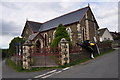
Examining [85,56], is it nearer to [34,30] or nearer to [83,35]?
[83,35]

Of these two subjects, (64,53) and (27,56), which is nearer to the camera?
(27,56)

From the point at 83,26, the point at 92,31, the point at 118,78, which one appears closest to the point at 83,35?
the point at 83,26

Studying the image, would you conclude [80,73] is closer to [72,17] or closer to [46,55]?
[46,55]

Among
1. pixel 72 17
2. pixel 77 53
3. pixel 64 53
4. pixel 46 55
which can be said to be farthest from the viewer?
pixel 72 17

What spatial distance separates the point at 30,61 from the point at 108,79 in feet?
21.8

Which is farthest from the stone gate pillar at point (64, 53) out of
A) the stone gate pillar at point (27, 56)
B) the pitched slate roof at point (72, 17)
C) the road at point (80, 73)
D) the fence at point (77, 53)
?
the pitched slate roof at point (72, 17)

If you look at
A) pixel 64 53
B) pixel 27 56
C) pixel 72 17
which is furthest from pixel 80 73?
pixel 72 17

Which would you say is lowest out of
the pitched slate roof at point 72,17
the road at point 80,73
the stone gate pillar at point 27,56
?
the road at point 80,73

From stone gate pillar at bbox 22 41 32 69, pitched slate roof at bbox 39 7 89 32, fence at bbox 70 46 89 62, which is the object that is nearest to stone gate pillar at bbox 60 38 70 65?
fence at bbox 70 46 89 62

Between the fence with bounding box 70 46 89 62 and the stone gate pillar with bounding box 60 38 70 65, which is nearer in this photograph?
the stone gate pillar with bounding box 60 38 70 65

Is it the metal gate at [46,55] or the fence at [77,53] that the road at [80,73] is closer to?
the metal gate at [46,55]

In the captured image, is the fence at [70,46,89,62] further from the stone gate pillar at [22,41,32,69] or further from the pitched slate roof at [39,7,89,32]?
the pitched slate roof at [39,7,89,32]

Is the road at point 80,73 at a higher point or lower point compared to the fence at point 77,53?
lower

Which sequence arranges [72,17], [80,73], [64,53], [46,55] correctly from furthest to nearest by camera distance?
1. [72,17]
2. [46,55]
3. [64,53]
4. [80,73]
